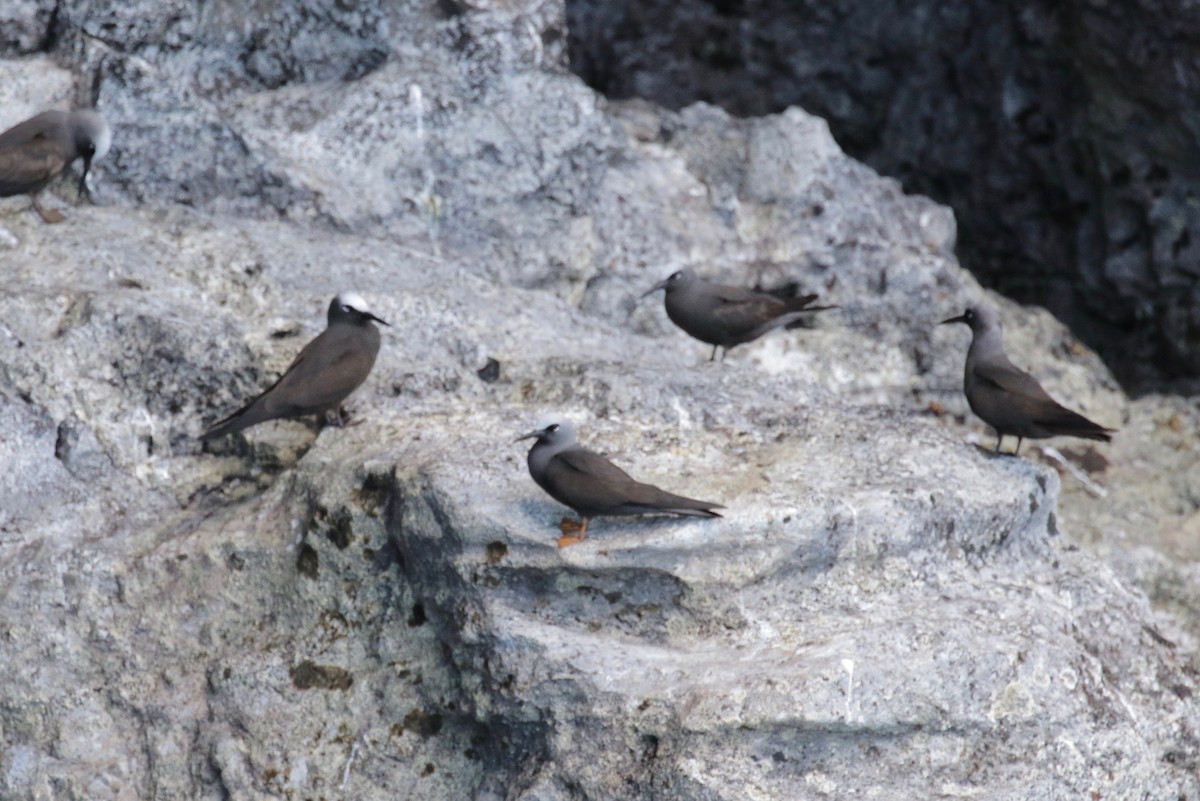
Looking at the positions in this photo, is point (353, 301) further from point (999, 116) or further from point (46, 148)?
point (999, 116)

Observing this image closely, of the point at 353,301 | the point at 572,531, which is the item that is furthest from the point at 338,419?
the point at 572,531

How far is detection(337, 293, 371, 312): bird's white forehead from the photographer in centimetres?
795

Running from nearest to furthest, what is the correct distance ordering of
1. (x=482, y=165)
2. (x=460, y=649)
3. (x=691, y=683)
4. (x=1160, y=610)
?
(x=691, y=683), (x=460, y=649), (x=1160, y=610), (x=482, y=165)

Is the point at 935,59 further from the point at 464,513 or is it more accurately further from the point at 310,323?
the point at 464,513

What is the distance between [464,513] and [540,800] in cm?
136

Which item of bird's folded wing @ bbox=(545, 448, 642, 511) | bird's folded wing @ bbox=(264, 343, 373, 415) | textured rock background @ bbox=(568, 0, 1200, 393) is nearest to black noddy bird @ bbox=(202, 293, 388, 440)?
bird's folded wing @ bbox=(264, 343, 373, 415)

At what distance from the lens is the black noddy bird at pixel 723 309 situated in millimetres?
9688

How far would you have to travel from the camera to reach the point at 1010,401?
8.40 metres

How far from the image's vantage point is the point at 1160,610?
9.58m

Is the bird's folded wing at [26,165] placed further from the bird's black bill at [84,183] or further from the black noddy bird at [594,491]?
the black noddy bird at [594,491]

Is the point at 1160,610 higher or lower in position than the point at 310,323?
lower

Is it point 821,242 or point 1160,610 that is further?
point 821,242

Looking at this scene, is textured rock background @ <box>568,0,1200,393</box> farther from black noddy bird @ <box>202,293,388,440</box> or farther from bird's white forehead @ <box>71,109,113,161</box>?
black noddy bird @ <box>202,293,388,440</box>

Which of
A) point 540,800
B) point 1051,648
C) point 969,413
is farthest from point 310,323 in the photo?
point 969,413
